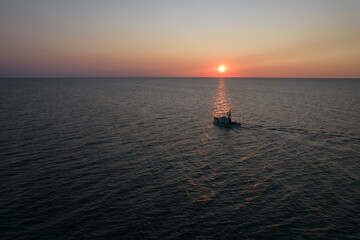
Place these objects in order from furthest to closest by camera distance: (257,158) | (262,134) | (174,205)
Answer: (262,134), (257,158), (174,205)

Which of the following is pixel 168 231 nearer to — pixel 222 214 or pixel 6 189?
pixel 222 214

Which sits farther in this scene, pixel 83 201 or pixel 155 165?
pixel 155 165

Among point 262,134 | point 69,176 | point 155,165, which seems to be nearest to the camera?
point 69,176

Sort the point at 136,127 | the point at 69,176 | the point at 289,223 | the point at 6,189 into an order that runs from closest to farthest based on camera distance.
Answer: the point at 289,223 < the point at 6,189 < the point at 69,176 < the point at 136,127

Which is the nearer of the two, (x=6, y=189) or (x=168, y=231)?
(x=168, y=231)

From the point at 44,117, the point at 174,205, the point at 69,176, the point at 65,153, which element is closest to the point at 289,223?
the point at 174,205

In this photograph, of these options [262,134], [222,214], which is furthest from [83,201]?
[262,134]

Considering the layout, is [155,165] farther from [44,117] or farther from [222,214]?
[44,117]

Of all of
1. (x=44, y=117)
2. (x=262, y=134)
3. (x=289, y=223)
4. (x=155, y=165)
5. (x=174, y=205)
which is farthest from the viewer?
(x=44, y=117)
